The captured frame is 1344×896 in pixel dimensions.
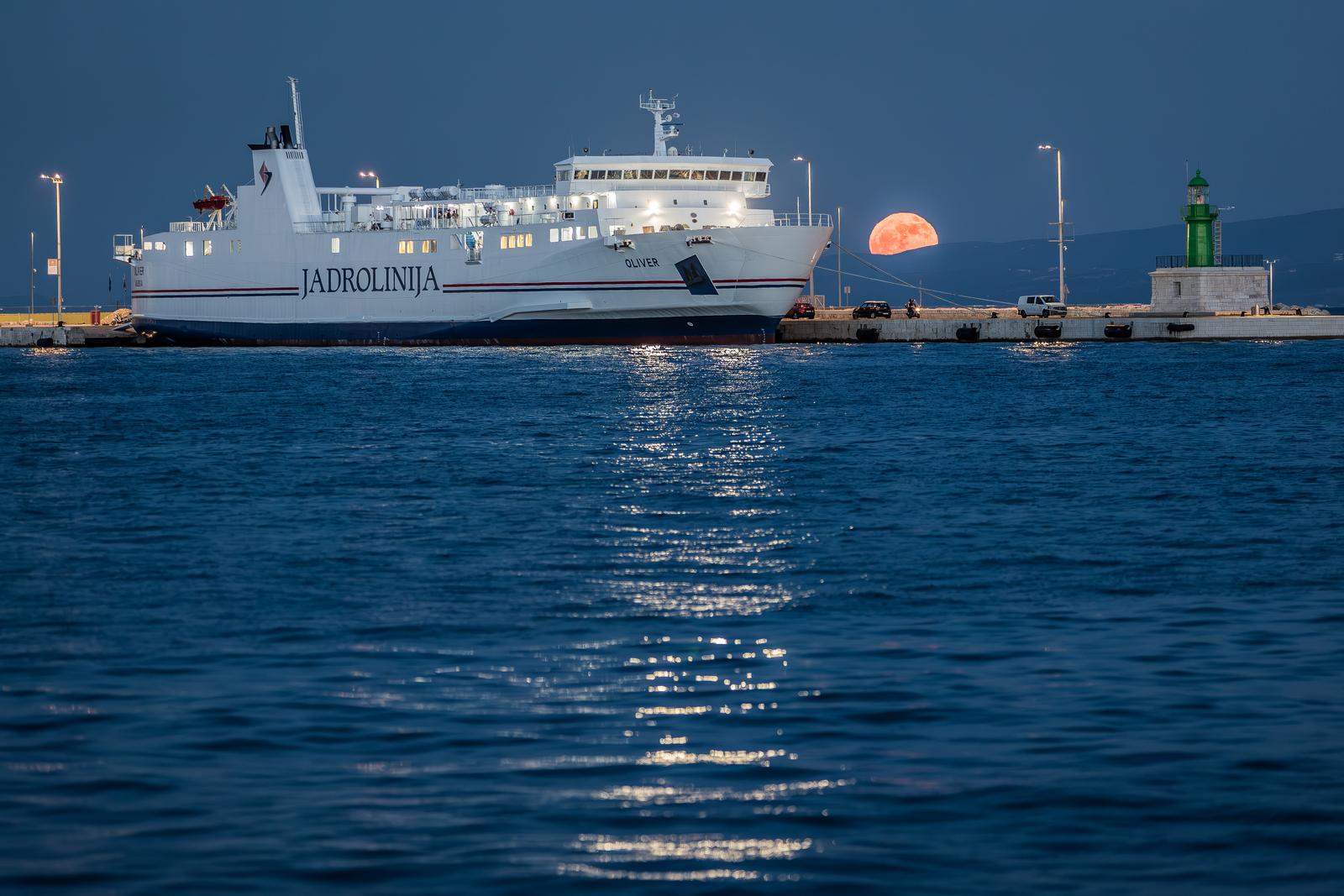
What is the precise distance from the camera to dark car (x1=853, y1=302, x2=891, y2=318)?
279 feet

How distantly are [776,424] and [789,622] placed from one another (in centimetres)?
2331

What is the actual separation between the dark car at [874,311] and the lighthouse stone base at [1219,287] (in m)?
13.9

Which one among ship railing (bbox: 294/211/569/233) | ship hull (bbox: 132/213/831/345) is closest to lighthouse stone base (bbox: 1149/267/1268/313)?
ship hull (bbox: 132/213/831/345)

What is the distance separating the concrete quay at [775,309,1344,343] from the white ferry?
299 inches

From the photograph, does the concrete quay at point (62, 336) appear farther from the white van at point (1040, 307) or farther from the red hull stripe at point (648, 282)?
the white van at point (1040, 307)

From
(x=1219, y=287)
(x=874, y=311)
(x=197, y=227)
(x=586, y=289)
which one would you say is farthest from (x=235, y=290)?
(x=1219, y=287)

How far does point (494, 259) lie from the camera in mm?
74500

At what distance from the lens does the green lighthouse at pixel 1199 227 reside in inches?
2990

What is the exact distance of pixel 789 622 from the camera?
14.7m

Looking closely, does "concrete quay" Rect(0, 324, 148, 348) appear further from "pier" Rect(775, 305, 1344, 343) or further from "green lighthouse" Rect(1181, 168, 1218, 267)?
"green lighthouse" Rect(1181, 168, 1218, 267)

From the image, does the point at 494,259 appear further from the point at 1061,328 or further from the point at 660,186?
the point at 1061,328

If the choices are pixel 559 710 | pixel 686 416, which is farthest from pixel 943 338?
A: pixel 559 710

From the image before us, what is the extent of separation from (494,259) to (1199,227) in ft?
102

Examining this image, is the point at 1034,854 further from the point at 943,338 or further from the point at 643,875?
the point at 943,338
